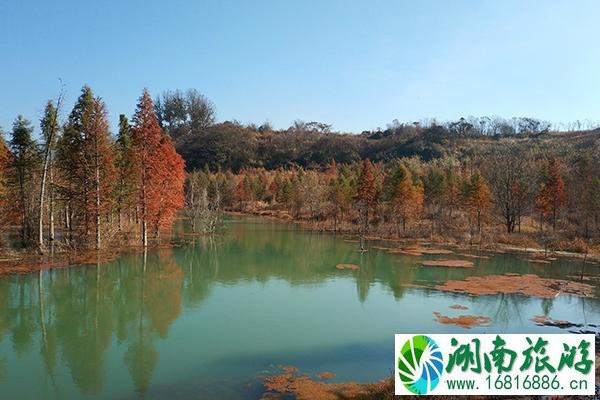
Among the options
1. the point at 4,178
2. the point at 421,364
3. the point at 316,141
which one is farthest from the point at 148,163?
the point at 316,141

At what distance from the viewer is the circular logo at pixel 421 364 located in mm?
7062

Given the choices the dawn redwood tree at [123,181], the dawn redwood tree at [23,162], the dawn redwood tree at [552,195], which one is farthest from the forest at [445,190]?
the dawn redwood tree at [23,162]

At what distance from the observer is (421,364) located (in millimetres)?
7188

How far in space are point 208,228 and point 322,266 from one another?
22561 millimetres

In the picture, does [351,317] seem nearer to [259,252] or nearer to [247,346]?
[247,346]

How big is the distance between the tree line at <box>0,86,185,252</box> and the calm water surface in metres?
4.42

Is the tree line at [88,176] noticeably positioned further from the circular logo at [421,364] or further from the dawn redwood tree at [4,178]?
the circular logo at [421,364]

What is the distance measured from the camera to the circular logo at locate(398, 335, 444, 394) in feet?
23.2

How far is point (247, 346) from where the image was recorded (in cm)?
1326

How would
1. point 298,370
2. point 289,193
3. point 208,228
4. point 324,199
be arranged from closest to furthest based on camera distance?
point 298,370 < point 208,228 < point 324,199 < point 289,193

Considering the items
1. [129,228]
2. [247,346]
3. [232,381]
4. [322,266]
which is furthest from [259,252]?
[232,381]

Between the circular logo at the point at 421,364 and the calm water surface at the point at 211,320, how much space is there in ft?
13.0

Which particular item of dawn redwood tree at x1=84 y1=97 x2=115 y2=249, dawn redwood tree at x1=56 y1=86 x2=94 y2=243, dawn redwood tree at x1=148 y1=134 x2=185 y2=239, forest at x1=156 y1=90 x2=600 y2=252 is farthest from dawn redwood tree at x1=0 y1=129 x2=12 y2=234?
forest at x1=156 y1=90 x2=600 y2=252

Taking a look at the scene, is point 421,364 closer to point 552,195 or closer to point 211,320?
point 211,320
